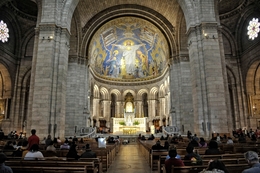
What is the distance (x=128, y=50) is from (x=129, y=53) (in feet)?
2.36

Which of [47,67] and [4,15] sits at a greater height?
[4,15]

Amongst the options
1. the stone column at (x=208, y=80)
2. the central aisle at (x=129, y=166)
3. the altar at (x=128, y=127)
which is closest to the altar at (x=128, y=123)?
the altar at (x=128, y=127)

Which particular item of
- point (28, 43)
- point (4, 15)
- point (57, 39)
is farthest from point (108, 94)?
point (57, 39)

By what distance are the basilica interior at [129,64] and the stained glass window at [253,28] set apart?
12 cm

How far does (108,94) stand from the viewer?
3750 centimetres

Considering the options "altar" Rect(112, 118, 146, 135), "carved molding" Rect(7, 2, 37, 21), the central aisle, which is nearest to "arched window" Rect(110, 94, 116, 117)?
"altar" Rect(112, 118, 146, 135)

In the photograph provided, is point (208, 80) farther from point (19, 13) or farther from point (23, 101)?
point (19, 13)

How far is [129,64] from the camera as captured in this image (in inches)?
1528

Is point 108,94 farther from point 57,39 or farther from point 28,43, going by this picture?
point 57,39

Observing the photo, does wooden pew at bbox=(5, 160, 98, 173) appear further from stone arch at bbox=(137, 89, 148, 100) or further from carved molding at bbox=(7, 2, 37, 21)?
stone arch at bbox=(137, 89, 148, 100)

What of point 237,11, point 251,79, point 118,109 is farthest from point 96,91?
point 237,11

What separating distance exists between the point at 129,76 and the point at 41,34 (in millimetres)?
25116


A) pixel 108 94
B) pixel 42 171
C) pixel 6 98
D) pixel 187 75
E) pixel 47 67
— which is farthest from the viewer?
pixel 108 94

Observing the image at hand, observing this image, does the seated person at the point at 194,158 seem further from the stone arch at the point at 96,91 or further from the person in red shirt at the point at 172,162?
the stone arch at the point at 96,91
